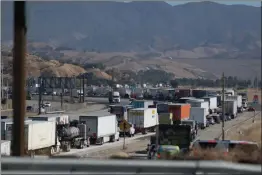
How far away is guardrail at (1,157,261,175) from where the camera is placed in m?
3.99

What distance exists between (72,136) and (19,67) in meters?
17.1

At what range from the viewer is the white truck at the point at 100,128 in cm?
2211

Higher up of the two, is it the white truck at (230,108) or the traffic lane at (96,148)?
the white truck at (230,108)

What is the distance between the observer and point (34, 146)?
57.5ft

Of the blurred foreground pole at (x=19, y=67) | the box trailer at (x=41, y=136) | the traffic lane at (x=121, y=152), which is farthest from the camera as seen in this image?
the box trailer at (x=41, y=136)

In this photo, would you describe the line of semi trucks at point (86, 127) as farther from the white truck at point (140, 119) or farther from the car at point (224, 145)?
the car at point (224, 145)

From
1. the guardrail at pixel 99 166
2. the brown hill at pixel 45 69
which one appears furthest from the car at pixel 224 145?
the brown hill at pixel 45 69

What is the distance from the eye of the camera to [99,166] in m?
4.03

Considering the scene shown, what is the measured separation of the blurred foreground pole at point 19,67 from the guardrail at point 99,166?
0.22m

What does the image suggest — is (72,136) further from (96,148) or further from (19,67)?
(19,67)

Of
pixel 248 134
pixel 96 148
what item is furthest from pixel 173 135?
pixel 96 148

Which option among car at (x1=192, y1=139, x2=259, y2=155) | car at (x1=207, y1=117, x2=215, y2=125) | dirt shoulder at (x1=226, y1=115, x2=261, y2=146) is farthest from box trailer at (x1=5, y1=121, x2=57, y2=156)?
car at (x1=207, y1=117, x2=215, y2=125)

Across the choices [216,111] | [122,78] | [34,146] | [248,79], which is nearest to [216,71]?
[122,78]

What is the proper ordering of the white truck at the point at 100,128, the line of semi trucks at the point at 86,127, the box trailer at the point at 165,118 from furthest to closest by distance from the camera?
the box trailer at the point at 165,118, the white truck at the point at 100,128, the line of semi trucks at the point at 86,127
